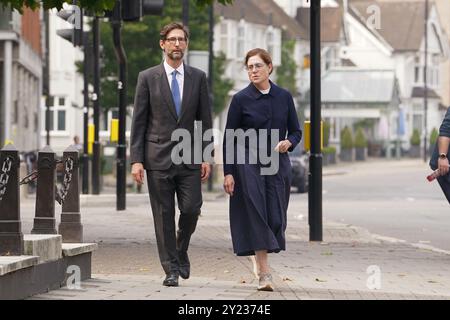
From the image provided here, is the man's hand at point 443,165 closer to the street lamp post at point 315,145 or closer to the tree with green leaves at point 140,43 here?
the street lamp post at point 315,145

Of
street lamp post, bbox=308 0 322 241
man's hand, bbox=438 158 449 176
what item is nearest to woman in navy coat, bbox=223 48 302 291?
man's hand, bbox=438 158 449 176

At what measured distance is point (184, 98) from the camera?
11.6 metres

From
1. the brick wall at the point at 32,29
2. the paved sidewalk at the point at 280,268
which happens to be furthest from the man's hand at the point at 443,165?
the brick wall at the point at 32,29

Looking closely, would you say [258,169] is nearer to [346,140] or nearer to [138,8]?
[138,8]

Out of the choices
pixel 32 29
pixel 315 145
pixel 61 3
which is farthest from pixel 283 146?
pixel 32 29

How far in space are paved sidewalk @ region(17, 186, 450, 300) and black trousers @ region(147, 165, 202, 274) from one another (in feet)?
0.89

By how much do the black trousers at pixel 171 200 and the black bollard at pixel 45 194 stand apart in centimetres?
81

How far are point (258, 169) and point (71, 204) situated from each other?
2.06 m

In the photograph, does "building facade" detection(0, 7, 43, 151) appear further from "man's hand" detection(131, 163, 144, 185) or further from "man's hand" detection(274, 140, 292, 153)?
"man's hand" detection(274, 140, 292, 153)

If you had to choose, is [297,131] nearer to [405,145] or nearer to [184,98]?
[184,98]

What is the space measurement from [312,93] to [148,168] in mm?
6790

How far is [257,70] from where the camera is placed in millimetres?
11664

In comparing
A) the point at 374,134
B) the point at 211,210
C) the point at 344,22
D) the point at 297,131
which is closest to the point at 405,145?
the point at 374,134
